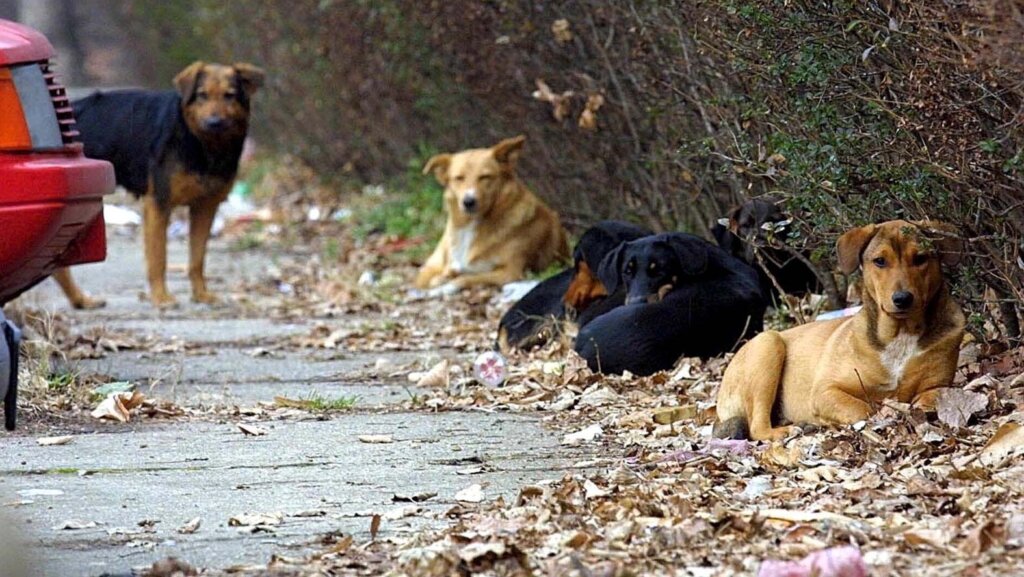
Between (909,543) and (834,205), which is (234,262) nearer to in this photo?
(834,205)

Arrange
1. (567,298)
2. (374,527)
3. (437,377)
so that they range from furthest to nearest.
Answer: (567,298), (437,377), (374,527)

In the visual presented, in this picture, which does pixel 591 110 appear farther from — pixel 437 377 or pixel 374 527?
pixel 374 527

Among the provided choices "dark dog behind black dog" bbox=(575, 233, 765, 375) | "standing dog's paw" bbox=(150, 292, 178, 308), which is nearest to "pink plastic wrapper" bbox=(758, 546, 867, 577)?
"dark dog behind black dog" bbox=(575, 233, 765, 375)

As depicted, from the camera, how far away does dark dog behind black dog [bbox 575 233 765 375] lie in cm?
747

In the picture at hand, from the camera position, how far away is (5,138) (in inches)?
246

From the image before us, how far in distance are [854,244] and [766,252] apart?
2348mm

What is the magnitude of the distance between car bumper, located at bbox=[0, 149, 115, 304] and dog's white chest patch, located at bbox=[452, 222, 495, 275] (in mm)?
5178

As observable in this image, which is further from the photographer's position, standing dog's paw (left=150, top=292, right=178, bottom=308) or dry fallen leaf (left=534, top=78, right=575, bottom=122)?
standing dog's paw (left=150, top=292, right=178, bottom=308)

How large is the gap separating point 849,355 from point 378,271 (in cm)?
766

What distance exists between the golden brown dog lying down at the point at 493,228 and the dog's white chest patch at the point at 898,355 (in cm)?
601

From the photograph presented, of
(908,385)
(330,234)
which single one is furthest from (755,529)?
(330,234)

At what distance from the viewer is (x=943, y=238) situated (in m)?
5.64

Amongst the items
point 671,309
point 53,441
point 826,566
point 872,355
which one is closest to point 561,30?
point 671,309

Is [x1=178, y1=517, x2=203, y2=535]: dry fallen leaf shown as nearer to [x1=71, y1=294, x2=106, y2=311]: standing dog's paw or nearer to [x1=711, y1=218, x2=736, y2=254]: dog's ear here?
[x1=711, y1=218, x2=736, y2=254]: dog's ear
